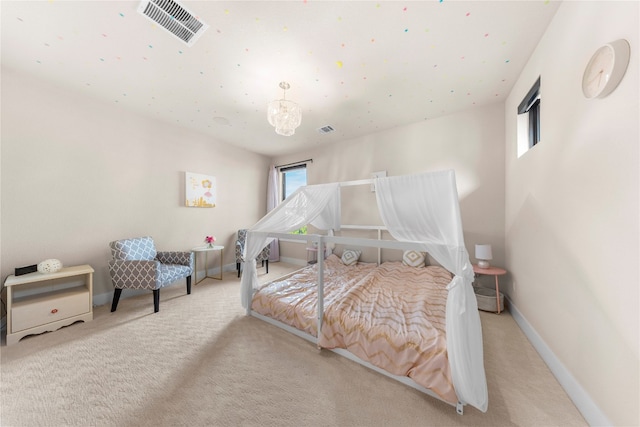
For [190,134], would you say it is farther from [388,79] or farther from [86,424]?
[86,424]

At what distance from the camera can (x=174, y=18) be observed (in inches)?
66.7

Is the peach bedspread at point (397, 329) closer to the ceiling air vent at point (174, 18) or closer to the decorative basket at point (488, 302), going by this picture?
the decorative basket at point (488, 302)

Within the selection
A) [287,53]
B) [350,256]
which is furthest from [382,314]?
[287,53]

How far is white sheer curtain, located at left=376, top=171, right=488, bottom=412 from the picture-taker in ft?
4.35

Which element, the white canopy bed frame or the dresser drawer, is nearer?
the white canopy bed frame

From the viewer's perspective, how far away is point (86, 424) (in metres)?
1.27

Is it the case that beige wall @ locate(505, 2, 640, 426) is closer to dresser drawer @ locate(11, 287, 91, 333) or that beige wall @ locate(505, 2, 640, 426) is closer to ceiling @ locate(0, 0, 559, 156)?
ceiling @ locate(0, 0, 559, 156)

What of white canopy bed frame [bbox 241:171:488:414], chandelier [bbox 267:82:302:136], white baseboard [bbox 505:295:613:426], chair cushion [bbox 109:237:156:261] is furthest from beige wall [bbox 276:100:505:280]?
chair cushion [bbox 109:237:156:261]

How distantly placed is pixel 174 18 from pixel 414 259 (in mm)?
4035

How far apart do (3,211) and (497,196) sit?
6262 millimetres

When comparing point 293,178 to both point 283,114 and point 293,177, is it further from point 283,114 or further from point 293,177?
point 283,114

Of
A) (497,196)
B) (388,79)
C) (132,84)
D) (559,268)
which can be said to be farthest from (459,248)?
(132,84)

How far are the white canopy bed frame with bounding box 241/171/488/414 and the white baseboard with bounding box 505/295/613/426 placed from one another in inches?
21.8

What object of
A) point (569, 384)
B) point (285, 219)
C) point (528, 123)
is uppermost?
point (528, 123)
